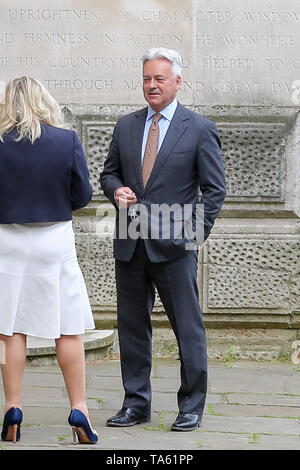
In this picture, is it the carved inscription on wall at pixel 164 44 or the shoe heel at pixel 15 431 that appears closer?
the shoe heel at pixel 15 431

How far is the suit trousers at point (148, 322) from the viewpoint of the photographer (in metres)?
4.86

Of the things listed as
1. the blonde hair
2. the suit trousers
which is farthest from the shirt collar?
the blonde hair

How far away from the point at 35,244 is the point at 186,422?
1131 millimetres

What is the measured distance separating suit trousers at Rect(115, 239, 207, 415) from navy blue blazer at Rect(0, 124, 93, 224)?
64 centimetres

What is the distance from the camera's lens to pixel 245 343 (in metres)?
7.08

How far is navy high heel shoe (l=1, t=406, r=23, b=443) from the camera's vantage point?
4.34 metres

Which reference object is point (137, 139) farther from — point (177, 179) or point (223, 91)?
point (223, 91)

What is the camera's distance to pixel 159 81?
481 centimetres

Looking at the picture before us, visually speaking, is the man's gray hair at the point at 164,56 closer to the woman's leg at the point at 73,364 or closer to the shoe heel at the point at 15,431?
the woman's leg at the point at 73,364

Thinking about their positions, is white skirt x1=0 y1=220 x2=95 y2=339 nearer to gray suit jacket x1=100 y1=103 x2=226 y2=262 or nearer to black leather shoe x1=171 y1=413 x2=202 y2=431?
gray suit jacket x1=100 y1=103 x2=226 y2=262

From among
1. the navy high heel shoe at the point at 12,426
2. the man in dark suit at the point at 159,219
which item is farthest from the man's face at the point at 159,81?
the navy high heel shoe at the point at 12,426

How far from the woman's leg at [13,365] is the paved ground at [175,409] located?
0.20m

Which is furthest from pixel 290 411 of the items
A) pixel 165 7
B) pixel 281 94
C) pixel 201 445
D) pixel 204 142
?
pixel 165 7

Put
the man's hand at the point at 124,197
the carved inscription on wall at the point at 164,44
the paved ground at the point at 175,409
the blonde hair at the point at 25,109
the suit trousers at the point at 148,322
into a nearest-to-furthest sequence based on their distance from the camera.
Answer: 1. the blonde hair at the point at 25,109
2. the paved ground at the point at 175,409
3. the man's hand at the point at 124,197
4. the suit trousers at the point at 148,322
5. the carved inscription on wall at the point at 164,44
